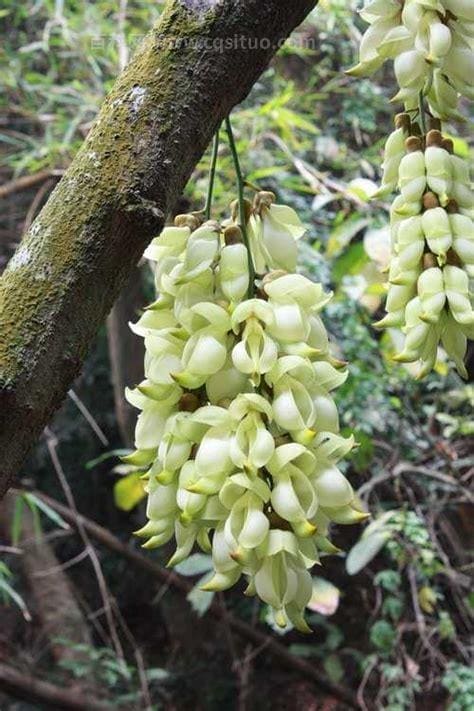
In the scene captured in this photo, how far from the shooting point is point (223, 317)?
1.44ft

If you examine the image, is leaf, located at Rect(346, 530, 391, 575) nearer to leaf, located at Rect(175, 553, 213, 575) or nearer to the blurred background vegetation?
the blurred background vegetation

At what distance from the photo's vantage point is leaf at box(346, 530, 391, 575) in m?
1.36

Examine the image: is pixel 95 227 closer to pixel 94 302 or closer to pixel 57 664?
pixel 94 302

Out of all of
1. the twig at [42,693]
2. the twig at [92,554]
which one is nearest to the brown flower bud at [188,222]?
the twig at [92,554]

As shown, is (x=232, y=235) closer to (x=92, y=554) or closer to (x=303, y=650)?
(x=92, y=554)

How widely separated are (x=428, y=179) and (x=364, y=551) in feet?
3.39

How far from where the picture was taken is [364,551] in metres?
1.40

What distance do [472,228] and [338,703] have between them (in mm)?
1919

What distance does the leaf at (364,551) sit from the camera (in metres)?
1.36

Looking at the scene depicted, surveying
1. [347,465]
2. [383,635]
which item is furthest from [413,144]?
[383,635]

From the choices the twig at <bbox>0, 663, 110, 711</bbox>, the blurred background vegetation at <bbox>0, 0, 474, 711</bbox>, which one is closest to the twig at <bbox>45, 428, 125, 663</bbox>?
the blurred background vegetation at <bbox>0, 0, 474, 711</bbox>

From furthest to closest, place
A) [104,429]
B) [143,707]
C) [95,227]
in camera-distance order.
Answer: [104,429] < [143,707] < [95,227]

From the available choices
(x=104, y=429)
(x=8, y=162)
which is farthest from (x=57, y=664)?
(x=8, y=162)

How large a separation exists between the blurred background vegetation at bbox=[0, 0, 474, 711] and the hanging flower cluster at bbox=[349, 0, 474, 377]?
0.66 meters
